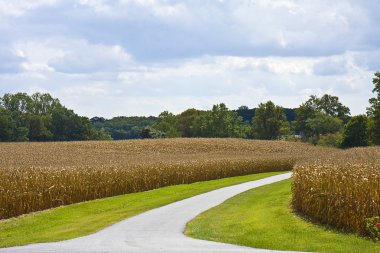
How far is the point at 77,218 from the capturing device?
2494cm

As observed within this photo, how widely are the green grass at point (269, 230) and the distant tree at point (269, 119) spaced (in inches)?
4265

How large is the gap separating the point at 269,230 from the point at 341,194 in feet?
8.17

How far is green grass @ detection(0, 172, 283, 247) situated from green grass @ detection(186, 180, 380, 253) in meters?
3.43

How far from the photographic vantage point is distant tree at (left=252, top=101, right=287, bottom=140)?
135m

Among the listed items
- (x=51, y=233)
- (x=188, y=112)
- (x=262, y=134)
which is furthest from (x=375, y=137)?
(x=188, y=112)

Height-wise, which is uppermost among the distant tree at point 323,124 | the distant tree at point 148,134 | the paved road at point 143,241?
the distant tree at point 323,124

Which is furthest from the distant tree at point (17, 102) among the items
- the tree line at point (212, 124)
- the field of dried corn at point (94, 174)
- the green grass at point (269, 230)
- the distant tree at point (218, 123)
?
the green grass at point (269, 230)

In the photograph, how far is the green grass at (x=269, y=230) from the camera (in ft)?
55.1

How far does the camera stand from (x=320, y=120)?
13912 cm

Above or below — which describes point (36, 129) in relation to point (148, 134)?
above

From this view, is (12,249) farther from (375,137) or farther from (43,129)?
(43,129)

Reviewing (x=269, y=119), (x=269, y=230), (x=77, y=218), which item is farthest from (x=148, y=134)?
(x=269, y=230)

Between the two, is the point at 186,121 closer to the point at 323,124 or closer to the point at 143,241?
the point at 323,124

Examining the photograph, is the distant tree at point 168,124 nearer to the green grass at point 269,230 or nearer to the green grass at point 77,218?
the green grass at point 77,218
